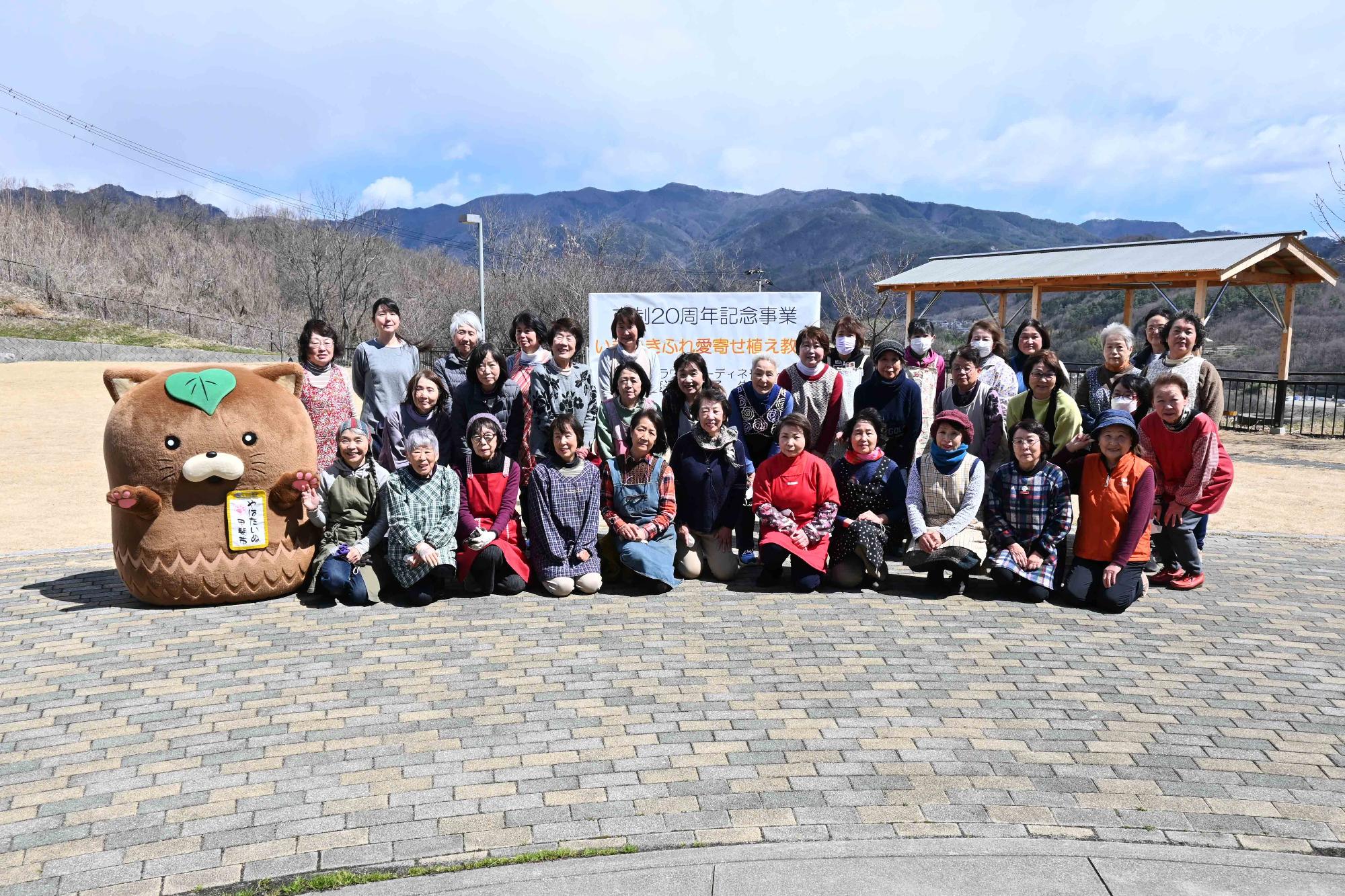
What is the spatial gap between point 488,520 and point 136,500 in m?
2.18

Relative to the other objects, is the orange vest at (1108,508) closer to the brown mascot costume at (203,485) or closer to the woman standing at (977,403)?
the woman standing at (977,403)

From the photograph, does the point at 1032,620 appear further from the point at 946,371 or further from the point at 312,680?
the point at 312,680

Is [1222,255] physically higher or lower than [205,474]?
higher

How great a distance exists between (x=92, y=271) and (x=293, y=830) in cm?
5058

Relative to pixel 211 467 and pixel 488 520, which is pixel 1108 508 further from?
pixel 211 467

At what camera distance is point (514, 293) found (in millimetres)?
33594

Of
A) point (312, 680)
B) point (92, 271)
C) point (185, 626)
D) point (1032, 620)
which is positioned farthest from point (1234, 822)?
point (92, 271)

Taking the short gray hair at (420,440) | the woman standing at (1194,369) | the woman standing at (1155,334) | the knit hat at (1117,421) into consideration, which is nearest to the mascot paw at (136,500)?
the short gray hair at (420,440)

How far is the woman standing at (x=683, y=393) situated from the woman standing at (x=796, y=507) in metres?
0.81

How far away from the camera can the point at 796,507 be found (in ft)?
21.8

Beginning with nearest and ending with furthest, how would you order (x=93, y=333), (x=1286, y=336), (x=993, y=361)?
(x=993, y=361) → (x=1286, y=336) → (x=93, y=333)

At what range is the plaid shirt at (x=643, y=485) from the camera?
21.9ft

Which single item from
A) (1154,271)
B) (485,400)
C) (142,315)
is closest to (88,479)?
(485,400)

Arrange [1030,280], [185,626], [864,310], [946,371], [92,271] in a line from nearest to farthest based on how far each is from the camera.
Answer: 1. [185,626]
2. [946,371]
3. [1030,280]
4. [864,310]
5. [92,271]
